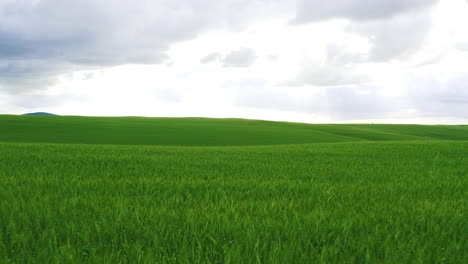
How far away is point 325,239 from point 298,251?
42 cm

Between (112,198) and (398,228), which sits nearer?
(398,228)

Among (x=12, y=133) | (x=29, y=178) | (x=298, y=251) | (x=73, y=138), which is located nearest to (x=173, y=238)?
(x=298, y=251)

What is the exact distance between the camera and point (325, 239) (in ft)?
8.36

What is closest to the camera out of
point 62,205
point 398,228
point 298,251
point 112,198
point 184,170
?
point 298,251

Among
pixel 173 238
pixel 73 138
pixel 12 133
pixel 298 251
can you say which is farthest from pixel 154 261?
pixel 12 133

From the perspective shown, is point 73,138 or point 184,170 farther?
point 73,138

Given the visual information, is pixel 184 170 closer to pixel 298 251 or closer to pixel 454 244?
pixel 298 251

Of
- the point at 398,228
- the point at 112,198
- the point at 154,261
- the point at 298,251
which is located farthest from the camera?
the point at 112,198

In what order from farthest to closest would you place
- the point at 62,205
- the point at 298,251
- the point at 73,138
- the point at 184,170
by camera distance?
the point at 73,138, the point at 184,170, the point at 62,205, the point at 298,251

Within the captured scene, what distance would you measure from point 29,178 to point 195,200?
325 cm

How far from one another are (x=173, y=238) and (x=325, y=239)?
133 cm

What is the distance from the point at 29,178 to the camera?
192 inches

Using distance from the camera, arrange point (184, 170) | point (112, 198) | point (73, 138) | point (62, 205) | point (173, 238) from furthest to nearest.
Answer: point (73, 138), point (184, 170), point (112, 198), point (62, 205), point (173, 238)

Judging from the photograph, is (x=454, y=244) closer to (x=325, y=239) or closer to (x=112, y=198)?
(x=325, y=239)
